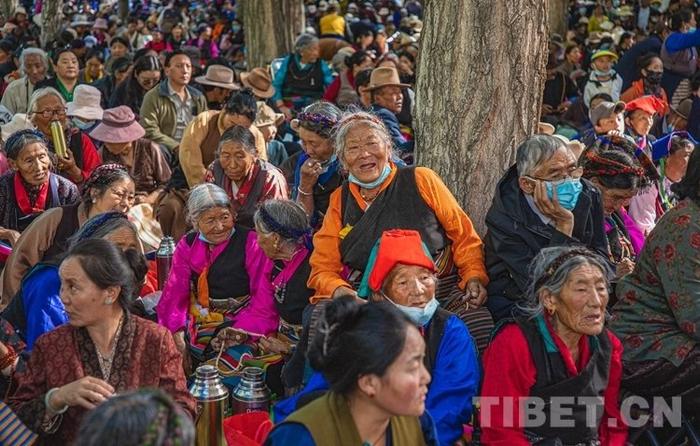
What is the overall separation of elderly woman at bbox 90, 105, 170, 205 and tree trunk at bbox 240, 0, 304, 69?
5.00 m

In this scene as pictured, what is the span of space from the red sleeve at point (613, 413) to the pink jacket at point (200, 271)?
1.81 m

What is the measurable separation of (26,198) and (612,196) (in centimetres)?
354

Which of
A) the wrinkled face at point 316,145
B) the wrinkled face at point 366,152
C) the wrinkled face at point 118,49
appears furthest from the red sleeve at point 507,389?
the wrinkled face at point 118,49

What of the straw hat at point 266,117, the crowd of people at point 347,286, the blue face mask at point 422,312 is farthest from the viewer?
the straw hat at point 266,117

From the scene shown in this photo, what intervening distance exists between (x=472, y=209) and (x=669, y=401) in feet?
5.07

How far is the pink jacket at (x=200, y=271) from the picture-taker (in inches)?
199

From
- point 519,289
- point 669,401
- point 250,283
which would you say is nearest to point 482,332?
point 519,289

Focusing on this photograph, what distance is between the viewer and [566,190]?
4.52 meters

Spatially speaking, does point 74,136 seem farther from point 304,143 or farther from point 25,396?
point 25,396

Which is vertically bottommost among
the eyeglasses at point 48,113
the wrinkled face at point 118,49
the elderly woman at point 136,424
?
the wrinkled face at point 118,49

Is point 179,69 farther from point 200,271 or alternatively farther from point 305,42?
point 200,271

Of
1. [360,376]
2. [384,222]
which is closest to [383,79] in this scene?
[384,222]

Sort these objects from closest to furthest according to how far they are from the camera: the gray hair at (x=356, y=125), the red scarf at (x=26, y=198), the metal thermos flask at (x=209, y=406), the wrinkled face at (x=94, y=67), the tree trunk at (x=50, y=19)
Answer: the metal thermos flask at (x=209, y=406), the gray hair at (x=356, y=125), the red scarf at (x=26, y=198), the wrinkled face at (x=94, y=67), the tree trunk at (x=50, y=19)

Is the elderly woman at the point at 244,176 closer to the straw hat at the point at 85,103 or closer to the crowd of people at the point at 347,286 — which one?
the crowd of people at the point at 347,286
